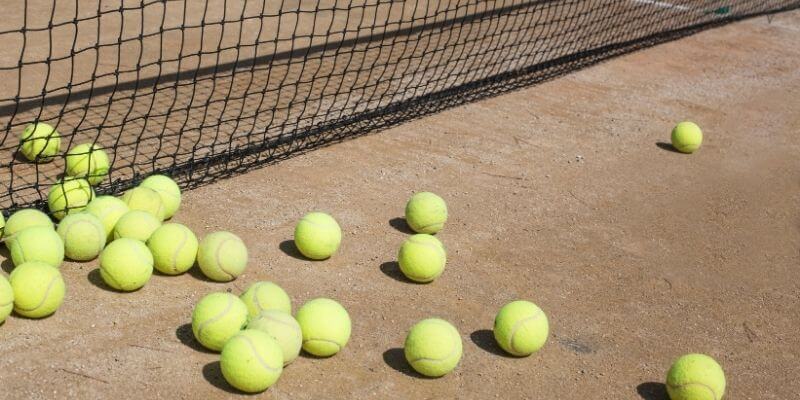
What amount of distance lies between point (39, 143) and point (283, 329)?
8.62 ft

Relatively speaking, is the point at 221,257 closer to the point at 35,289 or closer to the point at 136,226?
the point at 136,226

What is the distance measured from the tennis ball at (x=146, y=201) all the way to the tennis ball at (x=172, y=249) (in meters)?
0.36

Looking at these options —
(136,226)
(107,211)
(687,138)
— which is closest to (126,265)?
(136,226)

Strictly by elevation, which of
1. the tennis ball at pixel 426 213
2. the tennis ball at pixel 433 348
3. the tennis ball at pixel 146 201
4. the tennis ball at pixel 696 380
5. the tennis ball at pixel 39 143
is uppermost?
the tennis ball at pixel 696 380

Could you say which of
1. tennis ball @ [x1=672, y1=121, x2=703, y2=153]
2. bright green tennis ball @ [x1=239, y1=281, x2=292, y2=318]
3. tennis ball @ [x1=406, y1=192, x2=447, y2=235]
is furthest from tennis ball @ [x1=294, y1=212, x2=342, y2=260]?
tennis ball @ [x1=672, y1=121, x2=703, y2=153]

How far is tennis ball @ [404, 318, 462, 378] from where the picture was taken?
371 cm

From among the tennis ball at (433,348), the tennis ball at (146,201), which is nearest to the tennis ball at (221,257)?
the tennis ball at (146,201)

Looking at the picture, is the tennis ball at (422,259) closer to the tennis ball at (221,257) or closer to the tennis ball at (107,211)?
the tennis ball at (221,257)

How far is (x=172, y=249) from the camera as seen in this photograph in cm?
423

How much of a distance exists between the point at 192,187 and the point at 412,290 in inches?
63.3

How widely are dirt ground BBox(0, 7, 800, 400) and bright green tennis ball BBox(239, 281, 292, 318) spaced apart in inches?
10.2

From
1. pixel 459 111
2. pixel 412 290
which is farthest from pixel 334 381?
pixel 459 111

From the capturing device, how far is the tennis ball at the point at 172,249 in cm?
423

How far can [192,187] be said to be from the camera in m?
5.32
